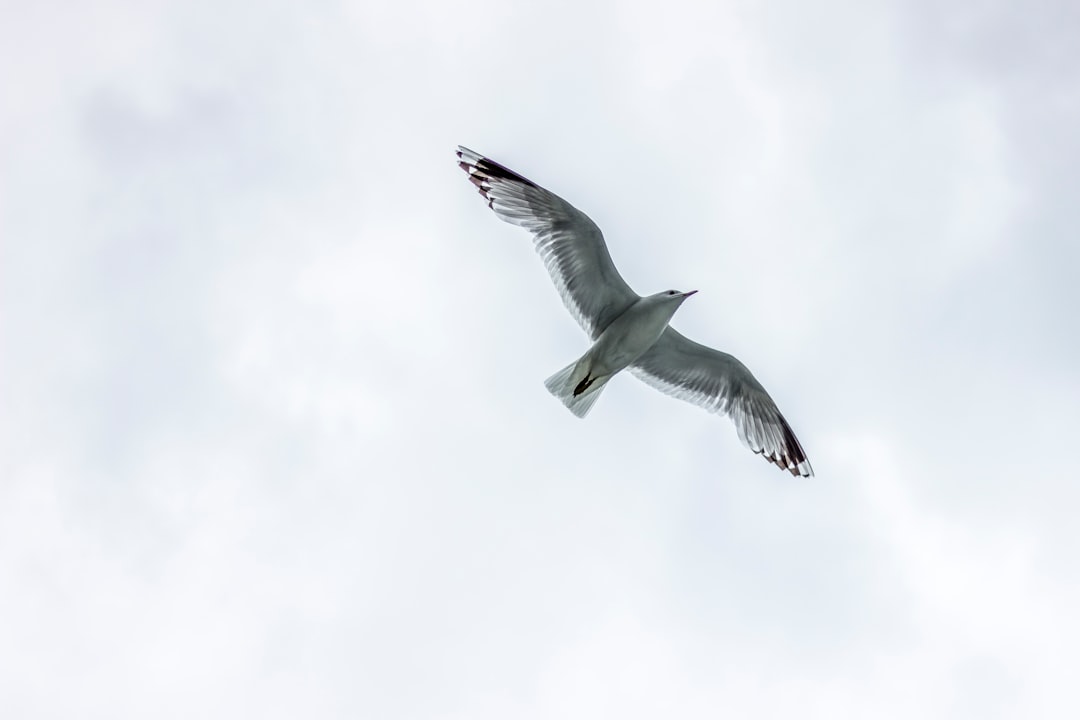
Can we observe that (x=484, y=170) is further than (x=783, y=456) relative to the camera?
No

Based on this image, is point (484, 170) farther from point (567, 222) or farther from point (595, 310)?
point (595, 310)

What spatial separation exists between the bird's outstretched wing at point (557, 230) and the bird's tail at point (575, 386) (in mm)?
754

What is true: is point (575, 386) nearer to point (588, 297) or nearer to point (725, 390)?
point (588, 297)

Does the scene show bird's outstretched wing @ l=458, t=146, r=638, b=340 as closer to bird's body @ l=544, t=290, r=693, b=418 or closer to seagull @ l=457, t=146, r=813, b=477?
seagull @ l=457, t=146, r=813, b=477

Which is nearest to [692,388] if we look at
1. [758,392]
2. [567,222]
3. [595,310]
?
[758,392]

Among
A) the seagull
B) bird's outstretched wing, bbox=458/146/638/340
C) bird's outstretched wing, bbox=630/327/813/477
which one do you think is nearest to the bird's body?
the seagull

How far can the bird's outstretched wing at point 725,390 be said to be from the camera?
13.8m

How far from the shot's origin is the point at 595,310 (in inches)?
519

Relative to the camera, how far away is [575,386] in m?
13.0

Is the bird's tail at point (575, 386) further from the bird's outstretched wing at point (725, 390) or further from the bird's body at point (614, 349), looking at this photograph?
the bird's outstretched wing at point (725, 390)

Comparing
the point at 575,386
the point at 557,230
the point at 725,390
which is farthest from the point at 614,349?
the point at 725,390

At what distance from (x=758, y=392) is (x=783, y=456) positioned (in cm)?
86

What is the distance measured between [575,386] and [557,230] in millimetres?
1563

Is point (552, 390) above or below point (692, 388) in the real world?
below
